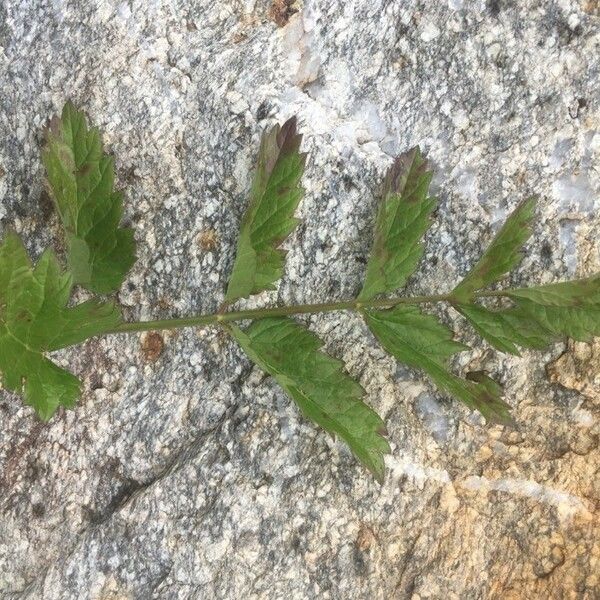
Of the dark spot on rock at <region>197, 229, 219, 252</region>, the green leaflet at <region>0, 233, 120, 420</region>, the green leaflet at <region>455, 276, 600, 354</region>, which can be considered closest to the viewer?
the green leaflet at <region>0, 233, 120, 420</region>

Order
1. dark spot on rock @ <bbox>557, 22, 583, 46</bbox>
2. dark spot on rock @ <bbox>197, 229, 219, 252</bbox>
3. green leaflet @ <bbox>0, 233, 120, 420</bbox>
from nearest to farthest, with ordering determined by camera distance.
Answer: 1. green leaflet @ <bbox>0, 233, 120, 420</bbox>
2. dark spot on rock @ <bbox>557, 22, 583, 46</bbox>
3. dark spot on rock @ <bbox>197, 229, 219, 252</bbox>

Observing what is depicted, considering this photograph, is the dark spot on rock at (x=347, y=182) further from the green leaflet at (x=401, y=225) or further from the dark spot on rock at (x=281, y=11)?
the dark spot on rock at (x=281, y=11)

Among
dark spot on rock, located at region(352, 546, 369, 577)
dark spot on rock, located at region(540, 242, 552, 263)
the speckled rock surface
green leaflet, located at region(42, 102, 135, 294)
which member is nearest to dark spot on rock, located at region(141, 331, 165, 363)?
the speckled rock surface

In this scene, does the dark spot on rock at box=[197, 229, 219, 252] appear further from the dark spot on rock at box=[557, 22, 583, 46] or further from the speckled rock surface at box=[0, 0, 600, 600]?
the dark spot on rock at box=[557, 22, 583, 46]

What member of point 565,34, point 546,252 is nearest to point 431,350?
point 546,252

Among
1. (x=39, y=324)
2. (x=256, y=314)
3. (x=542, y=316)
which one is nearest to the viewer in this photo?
(x=39, y=324)

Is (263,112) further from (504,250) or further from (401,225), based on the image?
(504,250)
